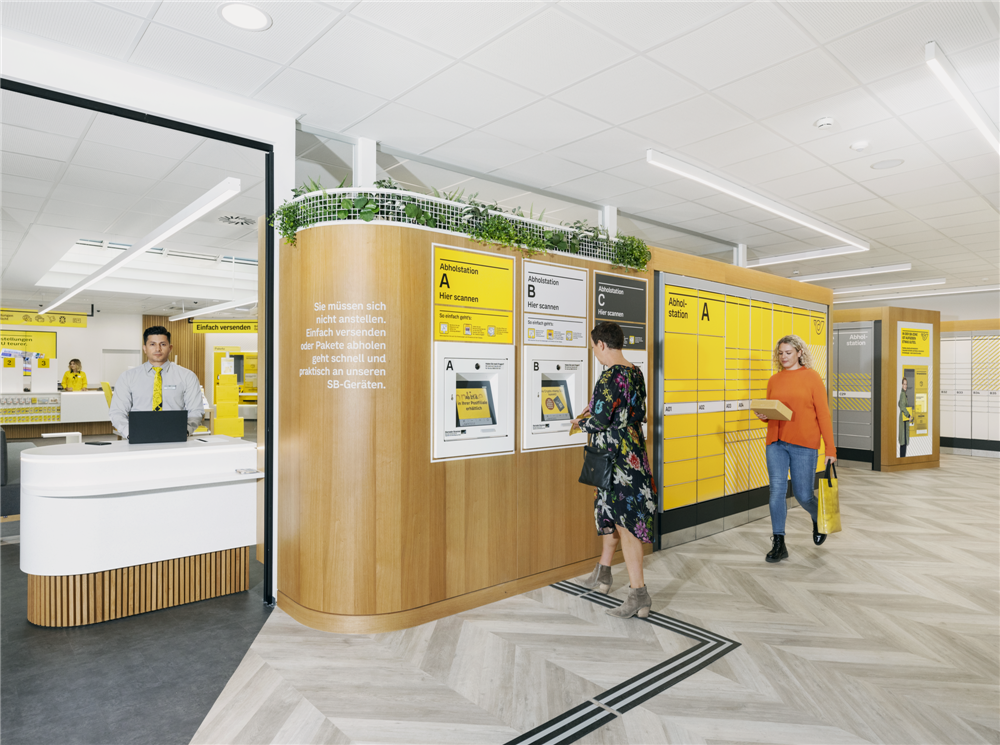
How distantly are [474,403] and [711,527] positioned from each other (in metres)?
3.17

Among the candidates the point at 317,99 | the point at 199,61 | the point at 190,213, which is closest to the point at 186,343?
the point at 190,213

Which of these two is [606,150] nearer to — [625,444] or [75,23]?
[625,444]

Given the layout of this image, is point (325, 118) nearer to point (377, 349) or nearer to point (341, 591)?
point (377, 349)

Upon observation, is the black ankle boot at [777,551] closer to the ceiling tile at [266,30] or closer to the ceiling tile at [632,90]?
the ceiling tile at [632,90]

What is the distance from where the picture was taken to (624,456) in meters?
3.62

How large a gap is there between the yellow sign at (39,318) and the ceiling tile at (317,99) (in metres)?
15.5

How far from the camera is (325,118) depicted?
4.16 metres

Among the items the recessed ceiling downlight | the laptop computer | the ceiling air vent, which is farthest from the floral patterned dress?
the ceiling air vent

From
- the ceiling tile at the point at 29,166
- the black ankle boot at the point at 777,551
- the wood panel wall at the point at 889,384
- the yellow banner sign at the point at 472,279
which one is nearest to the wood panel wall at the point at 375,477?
the yellow banner sign at the point at 472,279

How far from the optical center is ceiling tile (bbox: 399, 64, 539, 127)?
360cm

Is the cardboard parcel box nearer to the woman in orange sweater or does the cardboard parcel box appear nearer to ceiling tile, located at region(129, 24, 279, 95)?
the woman in orange sweater

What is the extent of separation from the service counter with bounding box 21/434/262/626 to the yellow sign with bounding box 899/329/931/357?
1010 cm

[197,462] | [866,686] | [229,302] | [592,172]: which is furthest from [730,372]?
[229,302]

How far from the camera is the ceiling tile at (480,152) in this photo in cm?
459
